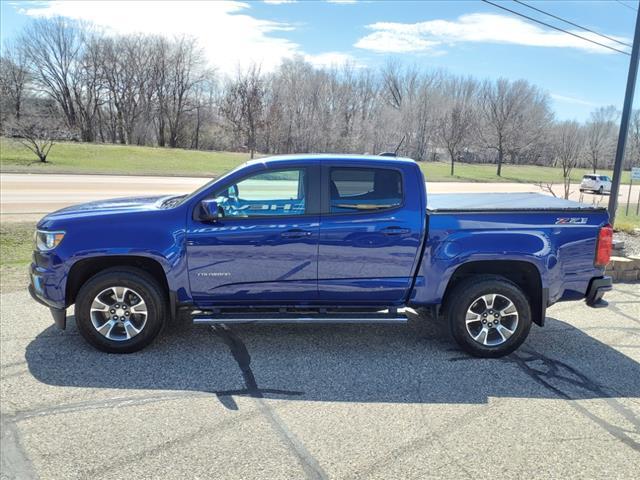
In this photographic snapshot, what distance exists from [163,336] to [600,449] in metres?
3.78

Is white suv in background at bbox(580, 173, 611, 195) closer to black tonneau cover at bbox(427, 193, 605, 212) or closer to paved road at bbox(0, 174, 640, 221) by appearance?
paved road at bbox(0, 174, 640, 221)

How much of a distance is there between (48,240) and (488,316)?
4.04m

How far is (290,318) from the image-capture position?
4.41 m

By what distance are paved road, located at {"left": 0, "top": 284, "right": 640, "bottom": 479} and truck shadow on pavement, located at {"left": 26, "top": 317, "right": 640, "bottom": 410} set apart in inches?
0.7

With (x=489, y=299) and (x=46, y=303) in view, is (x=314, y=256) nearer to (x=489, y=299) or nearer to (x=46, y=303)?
(x=489, y=299)

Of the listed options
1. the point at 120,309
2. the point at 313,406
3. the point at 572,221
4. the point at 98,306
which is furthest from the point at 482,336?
the point at 98,306

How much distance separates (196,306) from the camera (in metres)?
Answer: 4.56

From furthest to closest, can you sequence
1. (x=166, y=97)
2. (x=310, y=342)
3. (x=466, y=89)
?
(x=466, y=89) < (x=166, y=97) < (x=310, y=342)

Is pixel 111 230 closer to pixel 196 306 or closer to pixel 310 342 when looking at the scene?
pixel 196 306

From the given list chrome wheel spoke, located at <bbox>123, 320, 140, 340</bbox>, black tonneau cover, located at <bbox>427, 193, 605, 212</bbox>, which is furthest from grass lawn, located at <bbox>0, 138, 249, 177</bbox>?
chrome wheel spoke, located at <bbox>123, 320, 140, 340</bbox>

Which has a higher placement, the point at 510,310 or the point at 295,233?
the point at 295,233

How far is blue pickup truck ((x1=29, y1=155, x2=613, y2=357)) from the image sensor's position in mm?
4320

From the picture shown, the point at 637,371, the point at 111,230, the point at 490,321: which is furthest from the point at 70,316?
the point at 637,371

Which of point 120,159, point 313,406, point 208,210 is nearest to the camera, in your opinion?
point 313,406
